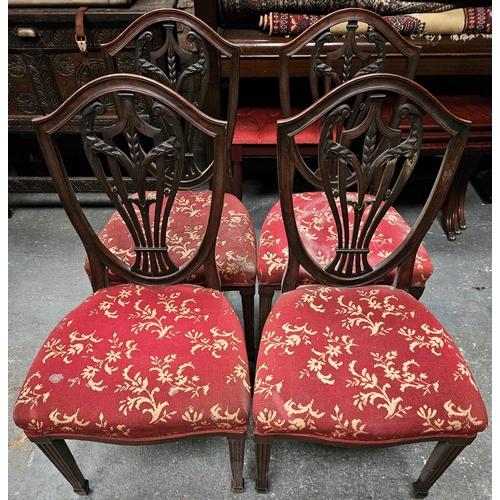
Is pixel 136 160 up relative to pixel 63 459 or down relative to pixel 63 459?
up

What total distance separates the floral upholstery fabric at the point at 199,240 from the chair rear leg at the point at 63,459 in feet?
1.52

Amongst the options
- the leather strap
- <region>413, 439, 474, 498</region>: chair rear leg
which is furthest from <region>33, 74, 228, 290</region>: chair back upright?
the leather strap

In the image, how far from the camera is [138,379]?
879 mm

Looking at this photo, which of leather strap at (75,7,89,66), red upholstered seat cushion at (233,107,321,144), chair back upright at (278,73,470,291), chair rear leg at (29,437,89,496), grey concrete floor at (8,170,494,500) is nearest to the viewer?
chair back upright at (278,73,470,291)

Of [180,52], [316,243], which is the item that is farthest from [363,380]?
[180,52]

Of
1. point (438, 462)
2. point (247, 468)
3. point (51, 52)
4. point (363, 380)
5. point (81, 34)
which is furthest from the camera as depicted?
point (51, 52)

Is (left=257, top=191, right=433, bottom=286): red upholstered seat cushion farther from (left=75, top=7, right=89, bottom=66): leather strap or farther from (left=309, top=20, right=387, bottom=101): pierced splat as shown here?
(left=75, top=7, right=89, bottom=66): leather strap

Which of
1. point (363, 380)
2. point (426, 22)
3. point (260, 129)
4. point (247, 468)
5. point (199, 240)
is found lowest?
point (247, 468)

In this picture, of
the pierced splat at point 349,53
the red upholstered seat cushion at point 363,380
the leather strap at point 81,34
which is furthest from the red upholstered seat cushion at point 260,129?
the red upholstered seat cushion at point 363,380

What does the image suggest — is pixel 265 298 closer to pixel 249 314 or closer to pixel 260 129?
pixel 249 314

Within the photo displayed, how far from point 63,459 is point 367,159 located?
1.04 metres

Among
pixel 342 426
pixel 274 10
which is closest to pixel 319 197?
pixel 342 426

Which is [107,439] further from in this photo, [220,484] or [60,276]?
[60,276]

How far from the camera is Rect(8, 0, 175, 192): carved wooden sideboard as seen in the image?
162cm
